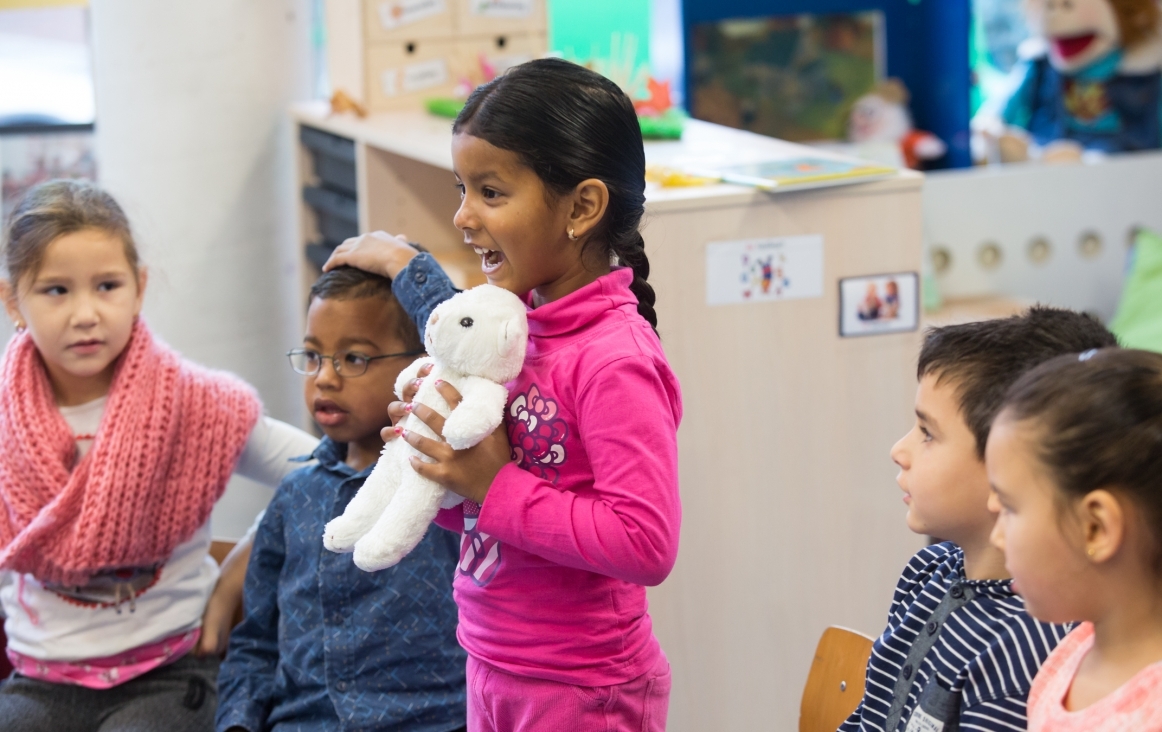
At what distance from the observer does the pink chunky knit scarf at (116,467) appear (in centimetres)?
159

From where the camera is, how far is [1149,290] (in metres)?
3.40

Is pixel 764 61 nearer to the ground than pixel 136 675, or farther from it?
farther from it

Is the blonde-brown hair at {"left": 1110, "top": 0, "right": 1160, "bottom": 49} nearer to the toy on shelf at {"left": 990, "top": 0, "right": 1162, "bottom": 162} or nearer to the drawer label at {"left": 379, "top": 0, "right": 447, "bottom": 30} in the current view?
the toy on shelf at {"left": 990, "top": 0, "right": 1162, "bottom": 162}

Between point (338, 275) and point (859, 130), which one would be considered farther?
point (859, 130)

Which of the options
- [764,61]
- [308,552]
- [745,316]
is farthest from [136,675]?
[764,61]

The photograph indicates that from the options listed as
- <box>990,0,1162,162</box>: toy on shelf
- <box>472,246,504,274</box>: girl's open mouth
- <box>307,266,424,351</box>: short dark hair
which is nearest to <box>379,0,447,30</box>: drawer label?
<box>307,266,424,351</box>: short dark hair

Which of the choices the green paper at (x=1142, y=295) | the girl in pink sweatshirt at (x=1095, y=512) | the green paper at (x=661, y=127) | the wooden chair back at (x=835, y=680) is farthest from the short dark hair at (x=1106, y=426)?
the green paper at (x=1142, y=295)

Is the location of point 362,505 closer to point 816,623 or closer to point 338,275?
point 338,275

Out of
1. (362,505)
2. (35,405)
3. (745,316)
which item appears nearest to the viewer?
(362,505)

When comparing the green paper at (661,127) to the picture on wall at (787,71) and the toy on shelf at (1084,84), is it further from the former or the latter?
the toy on shelf at (1084,84)

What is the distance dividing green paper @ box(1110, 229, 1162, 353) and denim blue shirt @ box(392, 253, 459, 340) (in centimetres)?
247

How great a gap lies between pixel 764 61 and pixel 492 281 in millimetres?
2893

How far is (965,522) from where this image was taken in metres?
1.08

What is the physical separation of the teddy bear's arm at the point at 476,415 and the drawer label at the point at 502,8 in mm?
1840
